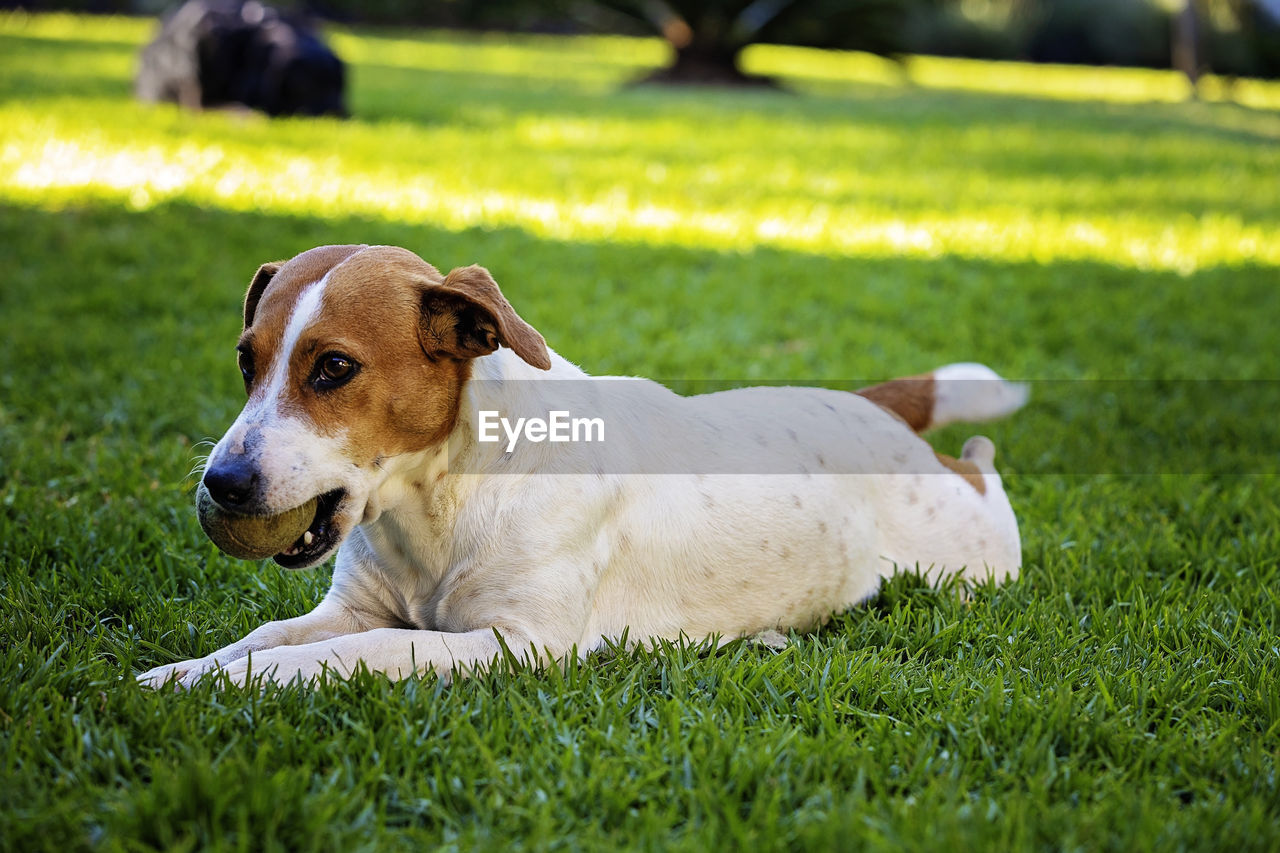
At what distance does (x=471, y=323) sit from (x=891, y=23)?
2446cm

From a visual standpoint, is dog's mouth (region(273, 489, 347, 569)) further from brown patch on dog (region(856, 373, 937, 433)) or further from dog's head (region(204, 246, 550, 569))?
brown patch on dog (region(856, 373, 937, 433))

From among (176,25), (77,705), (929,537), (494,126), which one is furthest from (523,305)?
(176,25)

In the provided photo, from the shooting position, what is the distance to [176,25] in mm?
12781

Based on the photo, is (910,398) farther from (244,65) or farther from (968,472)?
(244,65)

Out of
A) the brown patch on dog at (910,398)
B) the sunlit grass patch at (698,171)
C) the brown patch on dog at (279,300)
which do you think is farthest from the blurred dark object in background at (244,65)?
the brown patch on dog at (279,300)

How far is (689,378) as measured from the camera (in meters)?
5.98

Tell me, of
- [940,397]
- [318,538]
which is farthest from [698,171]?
[318,538]

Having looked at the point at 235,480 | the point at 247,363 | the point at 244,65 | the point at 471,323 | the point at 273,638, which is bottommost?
the point at 273,638

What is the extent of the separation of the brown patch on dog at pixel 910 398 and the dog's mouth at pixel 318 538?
1948 mm

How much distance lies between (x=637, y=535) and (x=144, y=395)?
319 cm

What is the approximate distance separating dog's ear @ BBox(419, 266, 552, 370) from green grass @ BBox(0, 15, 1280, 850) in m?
0.79

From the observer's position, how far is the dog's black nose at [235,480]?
260cm

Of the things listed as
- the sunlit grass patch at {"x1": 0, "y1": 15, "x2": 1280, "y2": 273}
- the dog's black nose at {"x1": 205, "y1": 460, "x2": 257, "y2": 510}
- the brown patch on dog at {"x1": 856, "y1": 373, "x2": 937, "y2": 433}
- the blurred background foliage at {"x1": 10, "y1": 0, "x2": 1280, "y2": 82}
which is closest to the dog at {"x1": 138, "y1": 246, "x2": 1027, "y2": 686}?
the dog's black nose at {"x1": 205, "y1": 460, "x2": 257, "y2": 510}

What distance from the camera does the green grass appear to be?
2.43 m
